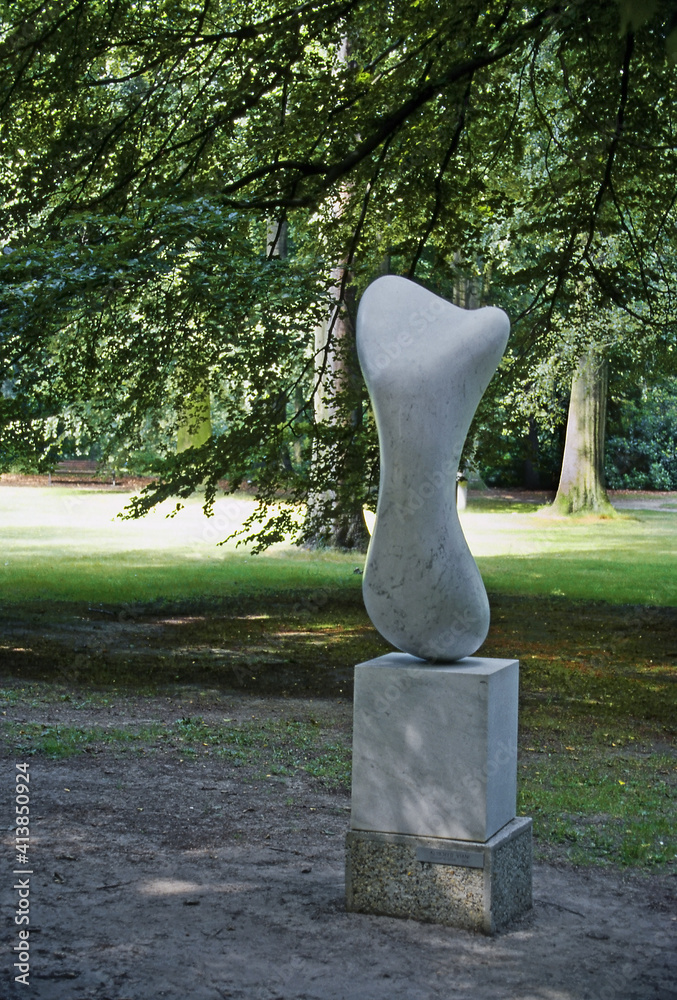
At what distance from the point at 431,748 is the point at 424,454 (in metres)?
1.25

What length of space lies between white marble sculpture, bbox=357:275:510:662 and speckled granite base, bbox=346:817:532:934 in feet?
2.68

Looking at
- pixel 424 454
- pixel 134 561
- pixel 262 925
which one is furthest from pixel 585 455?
pixel 262 925

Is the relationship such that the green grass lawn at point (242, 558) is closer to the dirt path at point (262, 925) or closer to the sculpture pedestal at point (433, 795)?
the dirt path at point (262, 925)

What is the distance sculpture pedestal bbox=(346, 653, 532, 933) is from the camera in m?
4.93

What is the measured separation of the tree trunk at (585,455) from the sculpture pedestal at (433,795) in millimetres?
25007

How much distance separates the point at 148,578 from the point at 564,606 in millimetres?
6933

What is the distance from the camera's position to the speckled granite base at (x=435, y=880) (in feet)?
16.2

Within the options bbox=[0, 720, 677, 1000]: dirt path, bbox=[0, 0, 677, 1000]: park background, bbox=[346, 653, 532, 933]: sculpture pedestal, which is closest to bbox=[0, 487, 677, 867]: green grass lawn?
bbox=[0, 0, 677, 1000]: park background

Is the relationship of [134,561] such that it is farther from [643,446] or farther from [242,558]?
[643,446]

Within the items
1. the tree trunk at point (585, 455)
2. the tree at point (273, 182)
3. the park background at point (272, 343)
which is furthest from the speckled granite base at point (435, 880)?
the tree trunk at point (585, 455)

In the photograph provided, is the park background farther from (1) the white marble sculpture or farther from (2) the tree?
(1) the white marble sculpture

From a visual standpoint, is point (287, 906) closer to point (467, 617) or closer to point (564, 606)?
point (467, 617)

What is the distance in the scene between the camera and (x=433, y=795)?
4988 mm

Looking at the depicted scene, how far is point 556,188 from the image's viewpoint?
1230cm
